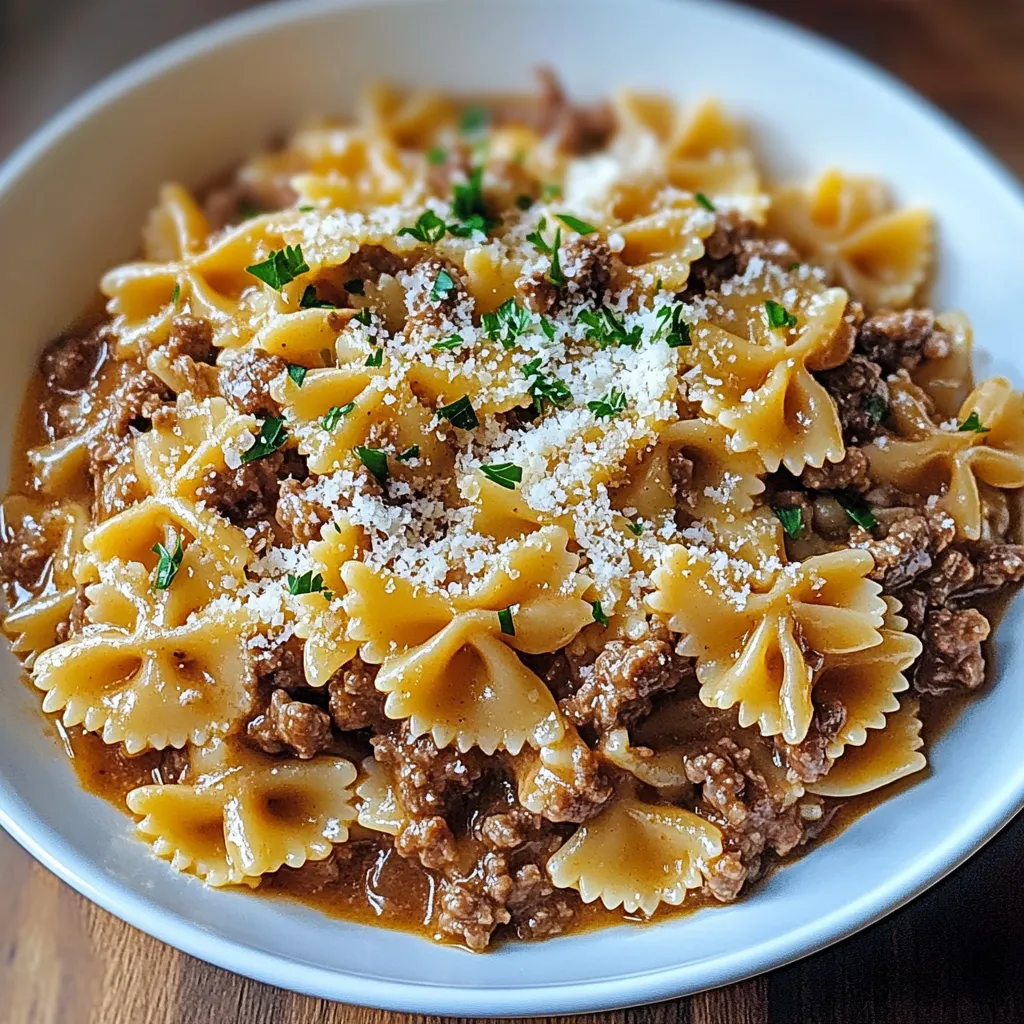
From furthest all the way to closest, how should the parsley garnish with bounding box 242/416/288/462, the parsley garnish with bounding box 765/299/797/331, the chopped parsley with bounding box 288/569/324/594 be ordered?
the parsley garnish with bounding box 765/299/797/331 → the parsley garnish with bounding box 242/416/288/462 → the chopped parsley with bounding box 288/569/324/594

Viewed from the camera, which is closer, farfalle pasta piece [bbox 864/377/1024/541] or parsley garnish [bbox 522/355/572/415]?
parsley garnish [bbox 522/355/572/415]

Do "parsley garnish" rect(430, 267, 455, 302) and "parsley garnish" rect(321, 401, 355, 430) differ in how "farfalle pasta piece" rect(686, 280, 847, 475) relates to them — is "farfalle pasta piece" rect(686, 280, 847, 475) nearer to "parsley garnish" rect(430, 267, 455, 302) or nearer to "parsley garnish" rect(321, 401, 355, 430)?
"parsley garnish" rect(430, 267, 455, 302)

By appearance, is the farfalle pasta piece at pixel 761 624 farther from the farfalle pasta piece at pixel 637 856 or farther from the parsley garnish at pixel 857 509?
the farfalle pasta piece at pixel 637 856

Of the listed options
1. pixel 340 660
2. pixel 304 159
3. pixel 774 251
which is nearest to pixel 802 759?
pixel 340 660

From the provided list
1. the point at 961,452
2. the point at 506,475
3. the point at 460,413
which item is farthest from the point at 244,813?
the point at 961,452

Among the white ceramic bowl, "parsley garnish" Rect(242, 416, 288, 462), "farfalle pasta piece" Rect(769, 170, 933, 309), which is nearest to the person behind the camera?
A: the white ceramic bowl

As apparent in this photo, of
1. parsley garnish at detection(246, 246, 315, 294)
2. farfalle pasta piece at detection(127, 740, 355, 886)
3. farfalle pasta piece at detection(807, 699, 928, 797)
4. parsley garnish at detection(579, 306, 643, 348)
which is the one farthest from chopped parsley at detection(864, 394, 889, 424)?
farfalle pasta piece at detection(127, 740, 355, 886)

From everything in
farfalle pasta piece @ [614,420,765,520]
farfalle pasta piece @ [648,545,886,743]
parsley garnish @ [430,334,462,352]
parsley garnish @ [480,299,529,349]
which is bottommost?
farfalle pasta piece @ [648,545,886,743]
